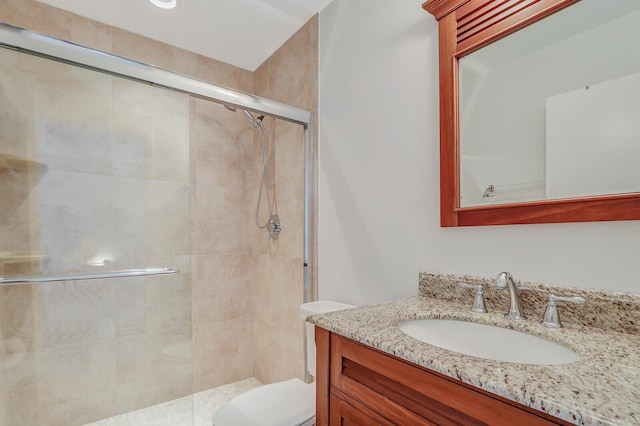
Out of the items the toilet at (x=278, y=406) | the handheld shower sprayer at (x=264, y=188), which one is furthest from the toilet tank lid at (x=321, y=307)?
the handheld shower sprayer at (x=264, y=188)

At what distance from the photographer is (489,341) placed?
90cm

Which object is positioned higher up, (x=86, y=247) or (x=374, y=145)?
(x=374, y=145)

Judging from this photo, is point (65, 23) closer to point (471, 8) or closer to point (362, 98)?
point (362, 98)

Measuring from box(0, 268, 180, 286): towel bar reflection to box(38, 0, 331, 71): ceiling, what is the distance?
150 centimetres

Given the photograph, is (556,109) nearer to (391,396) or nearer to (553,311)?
(553,311)

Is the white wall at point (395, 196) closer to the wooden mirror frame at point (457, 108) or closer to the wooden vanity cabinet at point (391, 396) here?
the wooden mirror frame at point (457, 108)

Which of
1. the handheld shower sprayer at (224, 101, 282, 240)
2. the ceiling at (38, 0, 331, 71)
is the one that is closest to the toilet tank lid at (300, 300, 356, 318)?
the handheld shower sprayer at (224, 101, 282, 240)

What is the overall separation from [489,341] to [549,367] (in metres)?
0.33

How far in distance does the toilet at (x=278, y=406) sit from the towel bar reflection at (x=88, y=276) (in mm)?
751

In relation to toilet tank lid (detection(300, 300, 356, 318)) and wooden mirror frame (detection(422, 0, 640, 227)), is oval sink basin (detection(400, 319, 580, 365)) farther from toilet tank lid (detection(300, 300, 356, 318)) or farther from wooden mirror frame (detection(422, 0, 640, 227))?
toilet tank lid (detection(300, 300, 356, 318))

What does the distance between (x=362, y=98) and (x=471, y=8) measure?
0.59 metres

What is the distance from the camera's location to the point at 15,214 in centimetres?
139

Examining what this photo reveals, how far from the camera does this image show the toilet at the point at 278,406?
125 centimetres

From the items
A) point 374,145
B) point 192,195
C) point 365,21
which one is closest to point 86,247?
point 192,195
